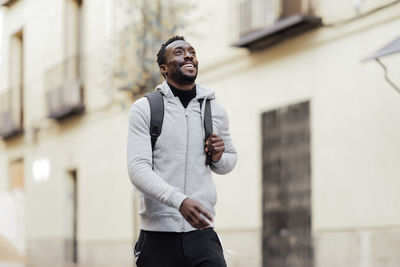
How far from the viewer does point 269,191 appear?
436 inches

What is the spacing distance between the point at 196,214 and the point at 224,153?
0.58m

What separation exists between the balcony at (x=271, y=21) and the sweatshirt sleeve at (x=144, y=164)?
679 centimetres

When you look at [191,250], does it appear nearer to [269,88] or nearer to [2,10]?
[269,88]

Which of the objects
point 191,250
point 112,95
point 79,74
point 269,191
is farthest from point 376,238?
point 79,74

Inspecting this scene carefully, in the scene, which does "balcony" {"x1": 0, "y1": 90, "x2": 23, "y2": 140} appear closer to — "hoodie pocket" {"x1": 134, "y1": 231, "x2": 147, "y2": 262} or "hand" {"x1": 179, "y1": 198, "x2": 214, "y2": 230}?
"hoodie pocket" {"x1": 134, "y1": 231, "x2": 147, "y2": 262}

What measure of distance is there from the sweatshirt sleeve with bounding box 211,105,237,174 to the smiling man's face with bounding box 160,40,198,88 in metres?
0.26

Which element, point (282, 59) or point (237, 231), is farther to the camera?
point (237, 231)

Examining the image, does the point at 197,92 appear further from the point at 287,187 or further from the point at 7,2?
the point at 7,2

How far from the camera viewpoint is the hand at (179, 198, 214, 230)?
335 centimetres

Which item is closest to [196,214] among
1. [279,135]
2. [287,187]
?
[287,187]

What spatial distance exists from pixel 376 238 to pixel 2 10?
16.2m

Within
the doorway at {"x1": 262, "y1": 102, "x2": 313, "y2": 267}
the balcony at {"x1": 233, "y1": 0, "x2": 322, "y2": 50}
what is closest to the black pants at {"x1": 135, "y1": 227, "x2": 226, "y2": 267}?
the doorway at {"x1": 262, "y1": 102, "x2": 313, "y2": 267}

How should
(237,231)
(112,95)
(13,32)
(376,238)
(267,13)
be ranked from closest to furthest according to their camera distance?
(376,238)
(267,13)
(237,231)
(112,95)
(13,32)

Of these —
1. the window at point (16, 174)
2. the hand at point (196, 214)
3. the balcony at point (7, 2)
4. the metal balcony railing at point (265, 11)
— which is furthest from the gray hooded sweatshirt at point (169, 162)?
the balcony at point (7, 2)
